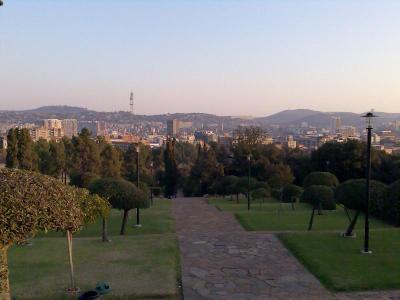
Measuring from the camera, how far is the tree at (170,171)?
151 feet

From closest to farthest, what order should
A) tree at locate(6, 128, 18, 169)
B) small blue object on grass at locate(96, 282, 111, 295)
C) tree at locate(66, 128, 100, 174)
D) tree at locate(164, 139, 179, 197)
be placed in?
small blue object on grass at locate(96, 282, 111, 295)
tree at locate(6, 128, 18, 169)
tree at locate(66, 128, 100, 174)
tree at locate(164, 139, 179, 197)

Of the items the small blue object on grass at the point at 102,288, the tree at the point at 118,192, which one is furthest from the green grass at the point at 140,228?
the small blue object on grass at the point at 102,288

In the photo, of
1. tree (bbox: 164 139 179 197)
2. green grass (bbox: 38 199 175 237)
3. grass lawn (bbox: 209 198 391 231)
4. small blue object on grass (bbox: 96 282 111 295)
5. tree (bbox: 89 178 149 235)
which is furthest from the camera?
tree (bbox: 164 139 179 197)

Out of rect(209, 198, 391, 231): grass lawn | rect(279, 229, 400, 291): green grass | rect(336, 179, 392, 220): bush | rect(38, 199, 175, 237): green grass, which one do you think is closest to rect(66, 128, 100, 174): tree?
rect(38, 199, 175, 237): green grass

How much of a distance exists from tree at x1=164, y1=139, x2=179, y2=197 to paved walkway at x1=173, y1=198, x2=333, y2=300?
32550 mm

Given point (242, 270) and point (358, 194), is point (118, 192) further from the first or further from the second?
point (358, 194)

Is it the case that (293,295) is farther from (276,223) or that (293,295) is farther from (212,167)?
(212,167)

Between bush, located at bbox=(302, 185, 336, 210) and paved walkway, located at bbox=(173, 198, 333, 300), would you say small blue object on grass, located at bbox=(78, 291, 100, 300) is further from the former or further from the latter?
bush, located at bbox=(302, 185, 336, 210)

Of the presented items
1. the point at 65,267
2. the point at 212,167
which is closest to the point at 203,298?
the point at 65,267

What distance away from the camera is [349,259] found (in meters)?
10.6

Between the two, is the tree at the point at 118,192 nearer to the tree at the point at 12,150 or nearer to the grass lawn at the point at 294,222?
the grass lawn at the point at 294,222

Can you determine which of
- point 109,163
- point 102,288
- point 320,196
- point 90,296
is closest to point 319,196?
point 320,196

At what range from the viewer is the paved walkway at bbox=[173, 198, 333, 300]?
843 centimetres

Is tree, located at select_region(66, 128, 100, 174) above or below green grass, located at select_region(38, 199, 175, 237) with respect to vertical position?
above
